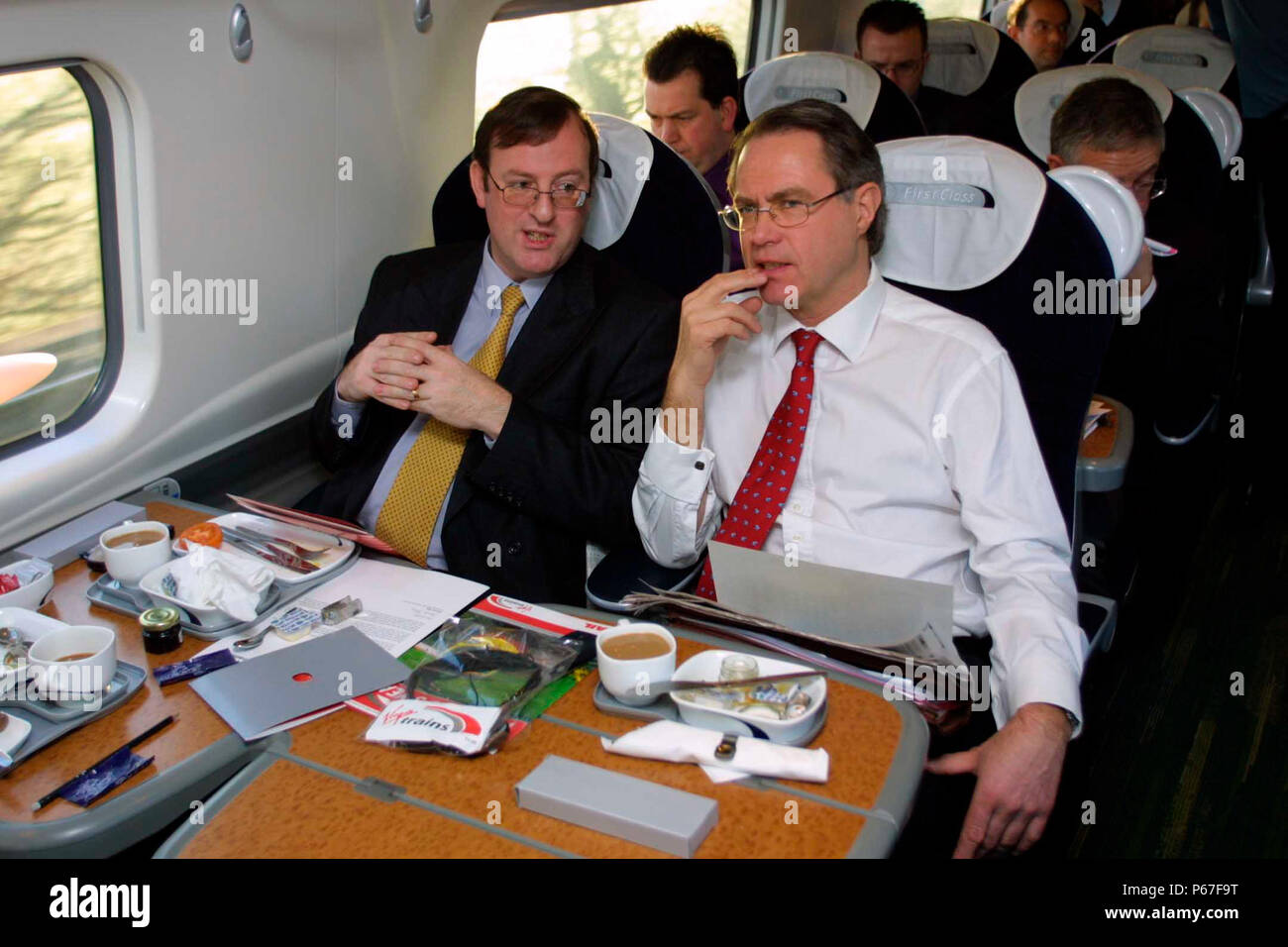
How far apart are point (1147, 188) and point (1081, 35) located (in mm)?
3237

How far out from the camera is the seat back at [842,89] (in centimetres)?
371

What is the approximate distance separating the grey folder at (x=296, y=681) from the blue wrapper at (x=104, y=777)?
113 mm

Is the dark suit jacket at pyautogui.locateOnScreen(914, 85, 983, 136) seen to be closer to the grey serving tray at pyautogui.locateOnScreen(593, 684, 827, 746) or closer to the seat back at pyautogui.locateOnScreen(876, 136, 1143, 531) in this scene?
the seat back at pyautogui.locateOnScreen(876, 136, 1143, 531)

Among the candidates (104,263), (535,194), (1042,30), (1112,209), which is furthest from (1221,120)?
(104,263)

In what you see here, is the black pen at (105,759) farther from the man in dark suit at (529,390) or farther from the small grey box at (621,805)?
the man in dark suit at (529,390)

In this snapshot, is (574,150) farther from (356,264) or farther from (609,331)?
(356,264)

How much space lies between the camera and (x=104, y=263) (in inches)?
82.9

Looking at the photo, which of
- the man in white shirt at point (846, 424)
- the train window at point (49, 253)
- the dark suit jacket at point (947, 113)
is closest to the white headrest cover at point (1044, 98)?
the dark suit jacket at point (947, 113)

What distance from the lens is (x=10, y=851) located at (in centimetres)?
125

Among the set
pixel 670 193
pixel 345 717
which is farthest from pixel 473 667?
pixel 670 193

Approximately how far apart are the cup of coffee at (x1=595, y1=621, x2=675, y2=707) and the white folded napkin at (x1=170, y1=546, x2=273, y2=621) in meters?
0.51

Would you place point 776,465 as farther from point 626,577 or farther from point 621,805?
point 621,805

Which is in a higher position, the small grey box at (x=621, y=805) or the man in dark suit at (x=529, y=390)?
the man in dark suit at (x=529, y=390)

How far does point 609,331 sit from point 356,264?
72 cm
